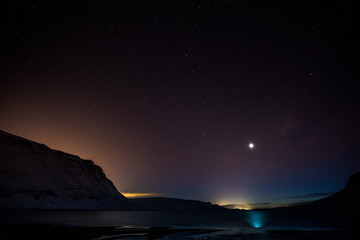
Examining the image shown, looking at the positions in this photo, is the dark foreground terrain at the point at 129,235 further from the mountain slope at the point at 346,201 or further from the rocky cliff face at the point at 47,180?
the mountain slope at the point at 346,201

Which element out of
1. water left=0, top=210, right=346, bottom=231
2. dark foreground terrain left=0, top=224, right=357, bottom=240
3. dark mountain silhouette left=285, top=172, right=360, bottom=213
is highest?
dark mountain silhouette left=285, top=172, right=360, bottom=213

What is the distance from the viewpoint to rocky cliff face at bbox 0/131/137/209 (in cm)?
11367

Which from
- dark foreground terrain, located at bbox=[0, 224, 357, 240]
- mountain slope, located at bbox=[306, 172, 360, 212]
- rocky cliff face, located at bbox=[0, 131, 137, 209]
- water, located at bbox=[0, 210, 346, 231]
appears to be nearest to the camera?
dark foreground terrain, located at bbox=[0, 224, 357, 240]

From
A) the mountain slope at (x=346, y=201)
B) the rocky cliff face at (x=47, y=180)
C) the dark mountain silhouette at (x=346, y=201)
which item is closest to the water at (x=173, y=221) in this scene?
the rocky cliff face at (x=47, y=180)

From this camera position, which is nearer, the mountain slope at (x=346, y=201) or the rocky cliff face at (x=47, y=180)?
the rocky cliff face at (x=47, y=180)

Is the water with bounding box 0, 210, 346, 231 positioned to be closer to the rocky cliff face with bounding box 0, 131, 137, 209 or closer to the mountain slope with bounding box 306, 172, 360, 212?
the rocky cliff face with bounding box 0, 131, 137, 209

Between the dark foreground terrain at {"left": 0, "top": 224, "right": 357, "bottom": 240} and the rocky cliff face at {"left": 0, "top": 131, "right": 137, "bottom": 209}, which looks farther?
the rocky cliff face at {"left": 0, "top": 131, "right": 137, "bottom": 209}

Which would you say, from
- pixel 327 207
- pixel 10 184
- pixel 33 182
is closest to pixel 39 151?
pixel 33 182

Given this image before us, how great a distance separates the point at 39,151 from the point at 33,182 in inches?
1222

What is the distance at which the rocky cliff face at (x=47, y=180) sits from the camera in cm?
11367

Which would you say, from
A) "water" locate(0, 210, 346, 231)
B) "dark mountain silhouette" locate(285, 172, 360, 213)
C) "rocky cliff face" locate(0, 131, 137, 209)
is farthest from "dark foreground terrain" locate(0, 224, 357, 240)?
"dark mountain silhouette" locate(285, 172, 360, 213)

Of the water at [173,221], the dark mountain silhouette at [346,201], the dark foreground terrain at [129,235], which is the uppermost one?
the dark mountain silhouette at [346,201]

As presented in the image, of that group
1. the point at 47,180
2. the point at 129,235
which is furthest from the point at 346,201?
the point at 129,235

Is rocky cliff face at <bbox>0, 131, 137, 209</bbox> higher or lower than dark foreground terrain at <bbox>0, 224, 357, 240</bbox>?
higher
